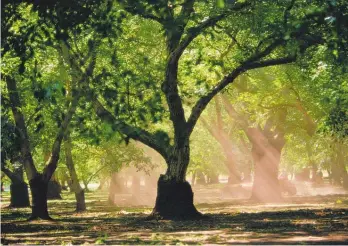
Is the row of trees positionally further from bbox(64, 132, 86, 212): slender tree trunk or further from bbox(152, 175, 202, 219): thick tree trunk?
bbox(64, 132, 86, 212): slender tree trunk

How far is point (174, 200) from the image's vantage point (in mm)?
22031

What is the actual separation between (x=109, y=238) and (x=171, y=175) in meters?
6.31

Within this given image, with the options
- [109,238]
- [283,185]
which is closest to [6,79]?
[109,238]

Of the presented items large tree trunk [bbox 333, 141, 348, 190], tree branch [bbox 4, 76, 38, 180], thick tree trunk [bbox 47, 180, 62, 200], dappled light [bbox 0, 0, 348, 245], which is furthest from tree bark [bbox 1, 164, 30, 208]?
large tree trunk [bbox 333, 141, 348, 190]

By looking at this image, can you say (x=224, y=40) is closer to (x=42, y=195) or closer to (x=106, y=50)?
(x=106, y=50)

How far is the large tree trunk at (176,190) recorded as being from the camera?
72.2 ft

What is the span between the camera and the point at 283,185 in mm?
54656

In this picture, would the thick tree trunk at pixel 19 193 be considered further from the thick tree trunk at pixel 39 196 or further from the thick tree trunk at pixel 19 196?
the thick tree trunk at pixel 39 196

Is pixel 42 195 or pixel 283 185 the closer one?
pixel 42 195

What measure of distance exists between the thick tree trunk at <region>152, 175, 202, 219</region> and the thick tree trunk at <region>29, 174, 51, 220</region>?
563 centimetres

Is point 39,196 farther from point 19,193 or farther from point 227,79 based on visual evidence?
point 19,193

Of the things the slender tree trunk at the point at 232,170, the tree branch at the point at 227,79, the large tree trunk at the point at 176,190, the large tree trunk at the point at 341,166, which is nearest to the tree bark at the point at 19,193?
the slender tree trunk at the point at 232,170

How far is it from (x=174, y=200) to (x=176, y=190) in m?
0.38

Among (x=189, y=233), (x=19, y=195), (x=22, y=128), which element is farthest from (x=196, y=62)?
(x=19, y=195)
